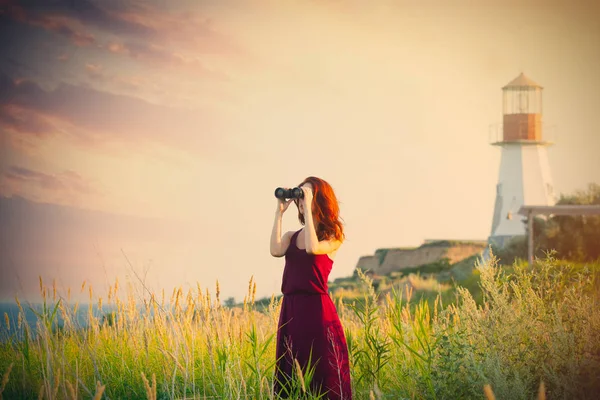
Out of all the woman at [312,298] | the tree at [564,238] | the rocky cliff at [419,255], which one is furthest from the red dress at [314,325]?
the rocky cliff at [419,255]

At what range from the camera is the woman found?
4.46m

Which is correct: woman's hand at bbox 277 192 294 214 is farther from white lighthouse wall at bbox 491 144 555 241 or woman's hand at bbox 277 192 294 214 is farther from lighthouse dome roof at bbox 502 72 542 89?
lighthouse dome roof at bbox 502 72 542 89

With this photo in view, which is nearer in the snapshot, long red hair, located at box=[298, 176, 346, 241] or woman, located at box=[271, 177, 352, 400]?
woman, located at box=[271, 177, 352, 400]

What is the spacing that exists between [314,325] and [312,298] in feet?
0.57

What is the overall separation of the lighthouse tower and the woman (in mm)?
27021

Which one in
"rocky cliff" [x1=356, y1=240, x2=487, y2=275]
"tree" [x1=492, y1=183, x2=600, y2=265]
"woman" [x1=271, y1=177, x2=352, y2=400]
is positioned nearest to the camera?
"woman" [x1=271, y1=177, x2=352, y2=400]

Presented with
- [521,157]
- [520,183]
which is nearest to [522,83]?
[521,157]

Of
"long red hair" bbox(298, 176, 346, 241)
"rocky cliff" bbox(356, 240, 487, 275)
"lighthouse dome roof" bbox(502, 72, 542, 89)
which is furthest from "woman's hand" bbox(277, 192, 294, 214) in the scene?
"rocky cliff" bbox(356, 240, 487, 275)

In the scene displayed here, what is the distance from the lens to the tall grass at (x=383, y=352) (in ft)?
14.0

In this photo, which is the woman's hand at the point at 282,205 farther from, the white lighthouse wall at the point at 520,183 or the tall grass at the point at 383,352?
the white lighthouse wall at the point at 520,183

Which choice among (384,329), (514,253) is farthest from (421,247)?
(384,329)

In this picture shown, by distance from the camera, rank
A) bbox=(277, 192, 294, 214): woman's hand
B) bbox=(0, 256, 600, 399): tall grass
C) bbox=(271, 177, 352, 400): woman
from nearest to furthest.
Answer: bbox=(0, 256, 600, 399): tall grass
bbox=(271, 177, 352, 400): woman
bbox=(277, 192, 294, 214): woman's hand

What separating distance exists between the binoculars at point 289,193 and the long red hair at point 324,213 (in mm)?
147

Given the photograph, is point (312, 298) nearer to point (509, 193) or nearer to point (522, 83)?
point (509, 193)
